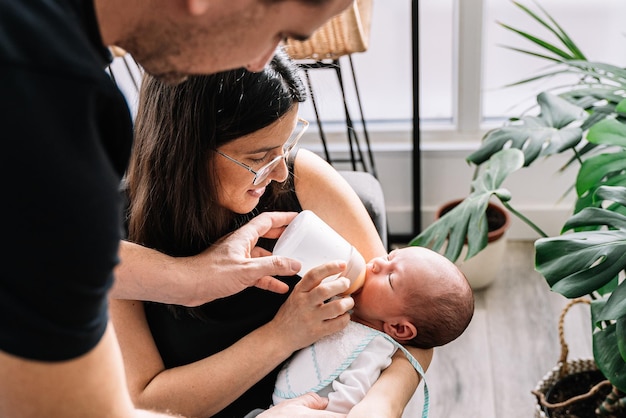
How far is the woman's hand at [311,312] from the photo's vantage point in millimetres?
1521

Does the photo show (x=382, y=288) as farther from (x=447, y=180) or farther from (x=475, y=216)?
(x=447, y=180)

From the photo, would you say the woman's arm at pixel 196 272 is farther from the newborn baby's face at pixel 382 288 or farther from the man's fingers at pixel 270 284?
the newborn baby's face at pixel 382 288

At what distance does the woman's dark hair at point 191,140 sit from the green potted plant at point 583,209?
1.93ft

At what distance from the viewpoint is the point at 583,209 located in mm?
1583

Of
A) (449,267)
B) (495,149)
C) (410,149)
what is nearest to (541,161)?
(410,149)

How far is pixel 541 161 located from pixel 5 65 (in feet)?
8.41

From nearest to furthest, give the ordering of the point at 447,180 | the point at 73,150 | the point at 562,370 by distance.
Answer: the point at 73,150, the point at 562,370, the point at 447,180

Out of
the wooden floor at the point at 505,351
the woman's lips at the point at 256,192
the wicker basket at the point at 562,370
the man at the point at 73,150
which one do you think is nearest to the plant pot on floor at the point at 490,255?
the wooden floor at the point at 505,351

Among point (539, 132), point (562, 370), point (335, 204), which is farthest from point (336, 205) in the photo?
point (562, 370)

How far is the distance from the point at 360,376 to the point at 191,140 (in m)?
0.56

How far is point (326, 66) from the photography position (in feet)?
7.05

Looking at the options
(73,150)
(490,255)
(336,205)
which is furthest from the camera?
(490,255)

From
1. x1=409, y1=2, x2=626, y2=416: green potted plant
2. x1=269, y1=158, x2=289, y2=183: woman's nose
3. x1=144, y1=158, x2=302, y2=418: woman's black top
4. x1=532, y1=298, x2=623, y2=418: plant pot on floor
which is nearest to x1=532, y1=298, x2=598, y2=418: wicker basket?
x1=532, y1=298, x2=623, y2=418: plant pot on floor

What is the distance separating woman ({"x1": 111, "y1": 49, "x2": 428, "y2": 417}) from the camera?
1458 mm
